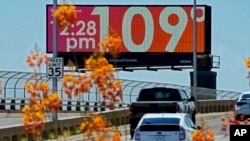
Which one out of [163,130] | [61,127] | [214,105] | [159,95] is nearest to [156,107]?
[159,95]

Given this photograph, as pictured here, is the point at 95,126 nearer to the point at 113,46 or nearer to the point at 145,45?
the point at 113,46

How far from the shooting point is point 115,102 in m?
9.97

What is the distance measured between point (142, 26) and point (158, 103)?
52.6 metres

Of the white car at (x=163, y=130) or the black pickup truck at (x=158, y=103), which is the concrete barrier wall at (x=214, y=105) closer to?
the black pickup truck at (x=158, y=103)

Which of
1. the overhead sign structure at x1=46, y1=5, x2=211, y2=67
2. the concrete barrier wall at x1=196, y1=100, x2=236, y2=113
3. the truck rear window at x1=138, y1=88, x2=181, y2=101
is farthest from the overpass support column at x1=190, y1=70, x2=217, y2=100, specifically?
the truck rear window at x1=138, y1=88, x2=181, y2=101

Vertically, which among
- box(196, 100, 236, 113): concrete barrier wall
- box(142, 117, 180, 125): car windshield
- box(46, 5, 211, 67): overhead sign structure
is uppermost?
box(46, 5, 211, 67): overhead sign structure

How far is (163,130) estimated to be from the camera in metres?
24.4

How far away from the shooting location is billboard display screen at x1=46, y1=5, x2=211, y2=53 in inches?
3273

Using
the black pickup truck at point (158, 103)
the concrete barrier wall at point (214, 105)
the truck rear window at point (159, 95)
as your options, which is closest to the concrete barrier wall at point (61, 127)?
the black pickup truck at point (158, 103)

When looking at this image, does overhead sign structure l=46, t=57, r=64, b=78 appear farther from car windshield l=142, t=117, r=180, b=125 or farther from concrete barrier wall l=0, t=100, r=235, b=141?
car windshield l=142, t=117, r=180, b=125

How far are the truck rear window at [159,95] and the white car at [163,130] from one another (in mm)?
9426

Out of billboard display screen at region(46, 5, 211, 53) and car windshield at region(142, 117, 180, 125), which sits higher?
billboard display screen at region(46, 5, 211, 53)

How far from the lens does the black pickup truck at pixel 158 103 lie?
105 feet

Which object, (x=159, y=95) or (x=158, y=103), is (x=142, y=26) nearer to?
(x=159, y=95)
